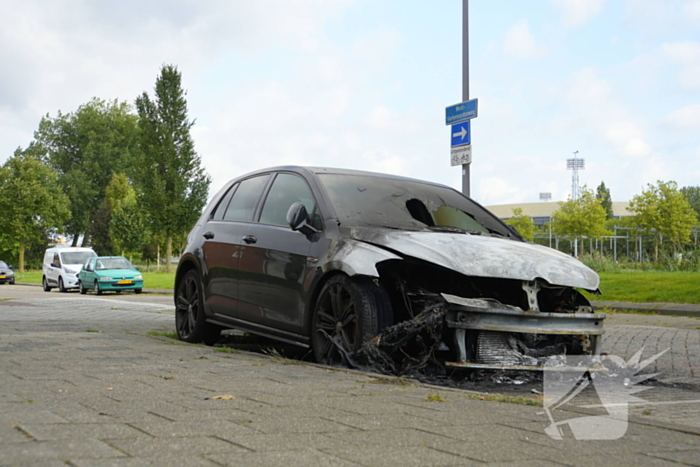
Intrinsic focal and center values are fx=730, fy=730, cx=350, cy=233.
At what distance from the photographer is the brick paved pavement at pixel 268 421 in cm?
256

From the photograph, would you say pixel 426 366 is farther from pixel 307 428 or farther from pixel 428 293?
pixel 307 428

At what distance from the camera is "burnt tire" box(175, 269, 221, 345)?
22.9 feet

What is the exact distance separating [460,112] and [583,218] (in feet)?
133

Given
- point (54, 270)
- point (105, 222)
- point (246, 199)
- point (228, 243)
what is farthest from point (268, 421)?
point (105, 222)

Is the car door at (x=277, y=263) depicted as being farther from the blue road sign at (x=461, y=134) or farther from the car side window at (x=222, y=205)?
the blue road sign at (x=461, y=134)

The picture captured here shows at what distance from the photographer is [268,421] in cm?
311

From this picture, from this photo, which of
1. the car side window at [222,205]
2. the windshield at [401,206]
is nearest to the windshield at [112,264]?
the car side window at [222,205]

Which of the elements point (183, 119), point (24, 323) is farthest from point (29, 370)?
point (183, 119)

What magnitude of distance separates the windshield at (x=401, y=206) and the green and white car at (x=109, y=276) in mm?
19932

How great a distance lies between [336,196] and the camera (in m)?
5.82

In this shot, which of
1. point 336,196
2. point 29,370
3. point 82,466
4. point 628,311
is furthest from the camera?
point 628,311

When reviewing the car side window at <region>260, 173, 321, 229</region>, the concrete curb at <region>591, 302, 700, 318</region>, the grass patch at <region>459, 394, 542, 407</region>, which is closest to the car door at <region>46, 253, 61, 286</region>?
the concrete curb at <region>591, 302, 700, 318</region>

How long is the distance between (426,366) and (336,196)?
66.5 inches

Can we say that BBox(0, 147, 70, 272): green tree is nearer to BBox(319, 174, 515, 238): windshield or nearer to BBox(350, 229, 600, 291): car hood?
BBox(319, 174, 515, 238): windshield
